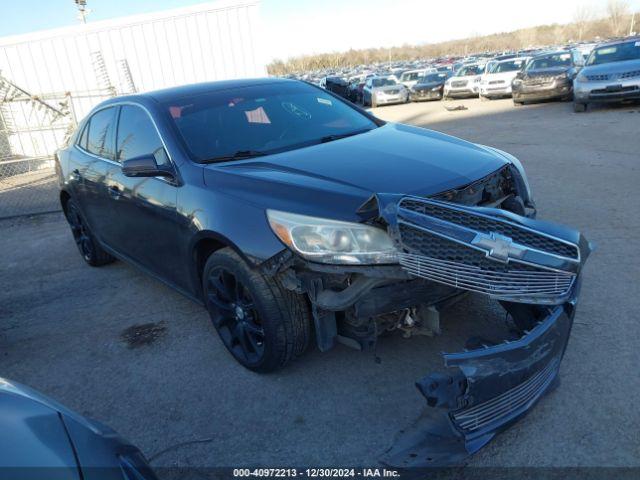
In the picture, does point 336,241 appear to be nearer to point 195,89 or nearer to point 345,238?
point 345,238

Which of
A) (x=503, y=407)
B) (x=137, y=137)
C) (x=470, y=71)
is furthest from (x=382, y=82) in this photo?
(x=503, y=407)

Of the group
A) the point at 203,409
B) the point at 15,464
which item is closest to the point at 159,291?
the point at 203,409

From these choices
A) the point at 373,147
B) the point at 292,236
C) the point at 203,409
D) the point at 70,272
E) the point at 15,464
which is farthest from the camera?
the point at 70,272

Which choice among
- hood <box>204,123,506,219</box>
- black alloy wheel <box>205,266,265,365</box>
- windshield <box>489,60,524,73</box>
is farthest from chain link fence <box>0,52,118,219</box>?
windshield <box>489,60,524,73</box>

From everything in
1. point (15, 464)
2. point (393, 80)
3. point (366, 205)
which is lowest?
point (393, 80)

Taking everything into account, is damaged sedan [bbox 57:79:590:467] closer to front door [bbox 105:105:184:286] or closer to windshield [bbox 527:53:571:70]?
front door [bbox 105:105:184:286]

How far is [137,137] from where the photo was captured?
383cm

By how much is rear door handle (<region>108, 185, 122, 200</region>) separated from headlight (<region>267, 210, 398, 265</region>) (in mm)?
1981

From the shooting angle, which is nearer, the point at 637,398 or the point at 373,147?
the point at 637,398

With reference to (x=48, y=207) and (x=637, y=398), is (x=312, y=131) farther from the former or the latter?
(x=48, y=207)

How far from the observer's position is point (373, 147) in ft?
11.0

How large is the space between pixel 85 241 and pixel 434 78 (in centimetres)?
2266

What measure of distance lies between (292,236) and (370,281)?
1.46 ft

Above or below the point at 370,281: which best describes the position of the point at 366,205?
above
